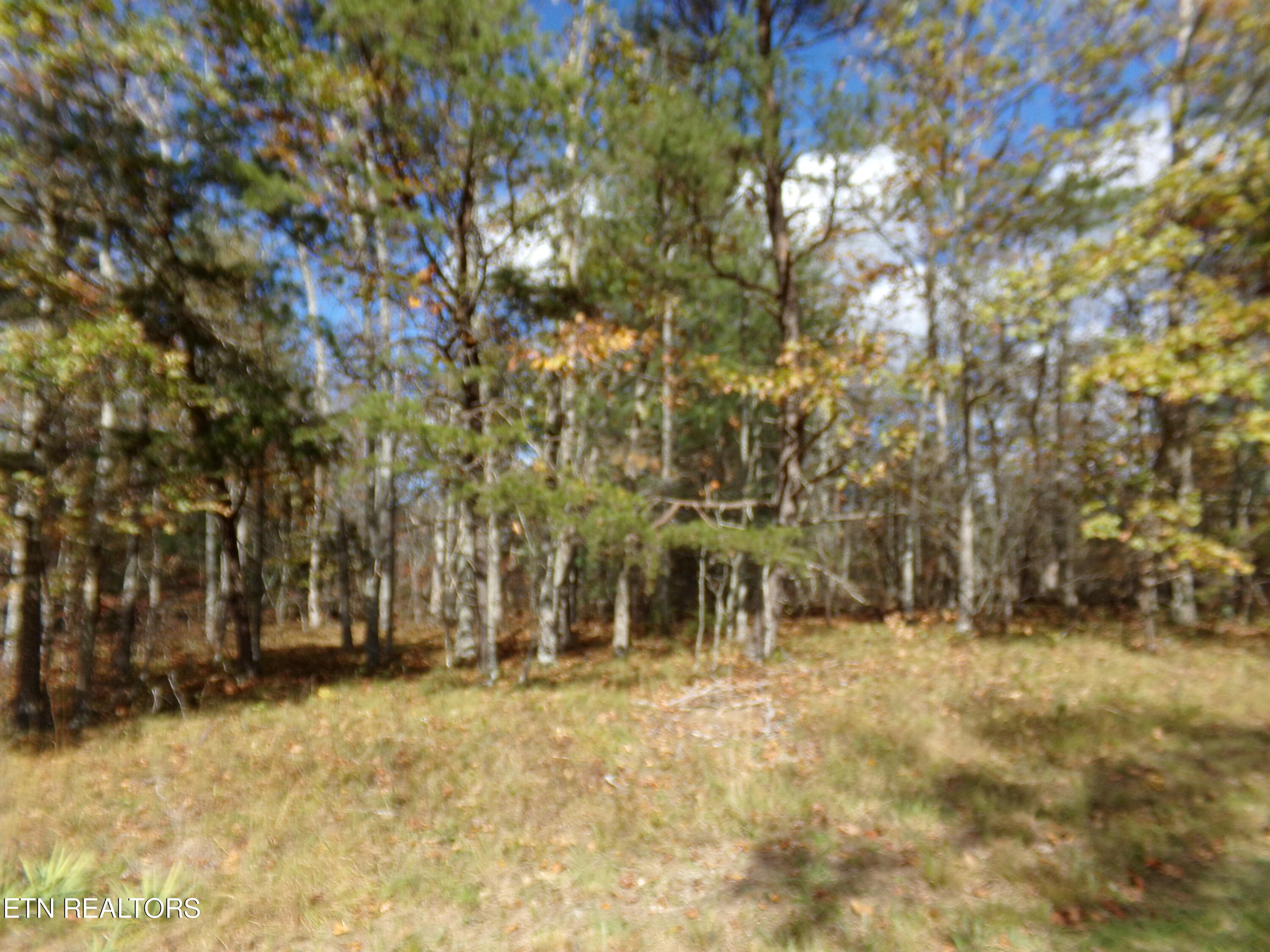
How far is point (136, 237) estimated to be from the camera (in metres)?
9.28

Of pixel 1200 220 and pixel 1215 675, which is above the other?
pixel 1200 220

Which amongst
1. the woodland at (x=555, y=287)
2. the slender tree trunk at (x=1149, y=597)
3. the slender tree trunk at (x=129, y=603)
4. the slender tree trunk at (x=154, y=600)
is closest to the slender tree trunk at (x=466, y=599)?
the woodland at (x=555, y=287)

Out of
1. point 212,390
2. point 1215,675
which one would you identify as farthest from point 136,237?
point 1215,675

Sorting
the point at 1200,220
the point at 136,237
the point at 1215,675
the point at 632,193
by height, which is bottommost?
the point at 1215,675

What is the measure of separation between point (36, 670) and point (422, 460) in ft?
20.0

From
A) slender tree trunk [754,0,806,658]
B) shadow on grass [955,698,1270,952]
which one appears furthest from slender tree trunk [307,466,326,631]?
shadow on grass [955,698,1270,952]

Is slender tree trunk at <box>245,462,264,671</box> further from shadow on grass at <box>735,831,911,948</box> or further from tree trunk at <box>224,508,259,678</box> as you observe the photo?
shadow on grass at <box>735,831,911,948</box>

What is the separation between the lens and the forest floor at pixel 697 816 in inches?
170

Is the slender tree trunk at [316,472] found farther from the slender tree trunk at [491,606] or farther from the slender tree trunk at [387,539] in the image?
the slender tree trunk at [491,606]

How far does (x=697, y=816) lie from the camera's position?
581 centimetres

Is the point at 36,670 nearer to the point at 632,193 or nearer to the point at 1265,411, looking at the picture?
the point at 632,193

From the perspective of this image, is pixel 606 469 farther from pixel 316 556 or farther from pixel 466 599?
pixel 316 556

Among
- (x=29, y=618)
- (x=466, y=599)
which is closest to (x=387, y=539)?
(x=466, y=599)

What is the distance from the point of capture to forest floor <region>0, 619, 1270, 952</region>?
431cm
